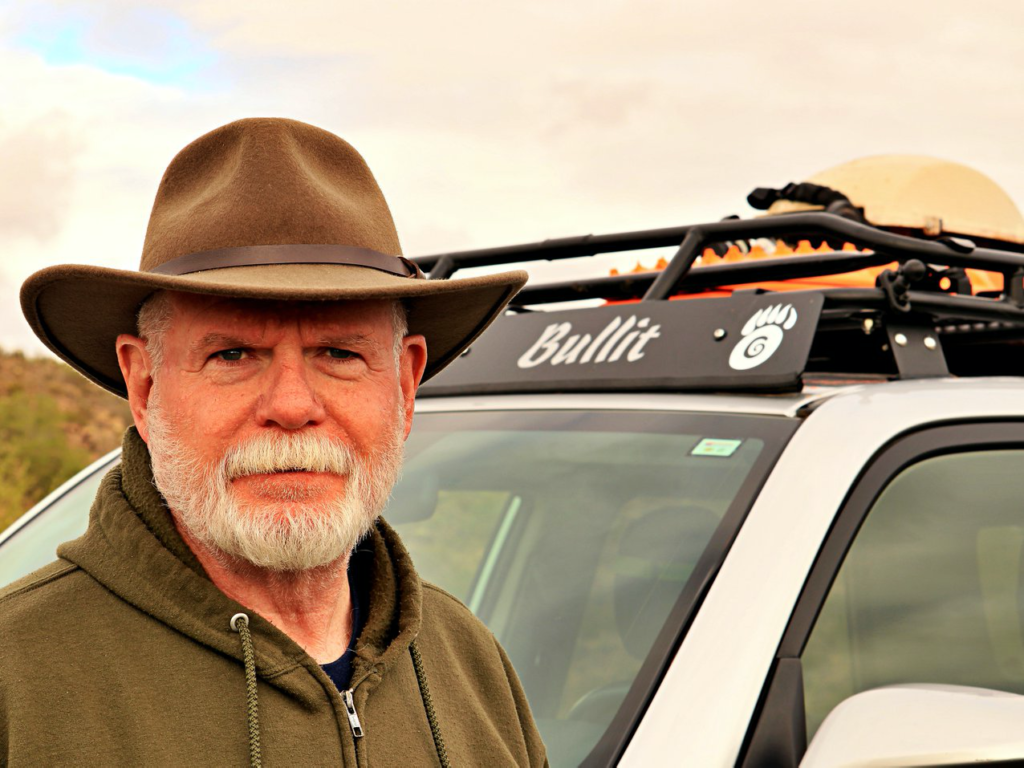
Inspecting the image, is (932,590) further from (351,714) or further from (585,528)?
(351,714)

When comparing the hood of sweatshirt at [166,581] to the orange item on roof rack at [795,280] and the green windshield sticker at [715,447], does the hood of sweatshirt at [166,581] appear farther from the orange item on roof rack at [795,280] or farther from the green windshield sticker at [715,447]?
the orange item on roof rack at [795,280]

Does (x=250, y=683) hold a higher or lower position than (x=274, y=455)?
lower

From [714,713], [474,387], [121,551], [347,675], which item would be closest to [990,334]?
[474,387]

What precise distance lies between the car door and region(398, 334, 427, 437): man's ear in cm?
73

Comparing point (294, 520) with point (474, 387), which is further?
point (474, 387)

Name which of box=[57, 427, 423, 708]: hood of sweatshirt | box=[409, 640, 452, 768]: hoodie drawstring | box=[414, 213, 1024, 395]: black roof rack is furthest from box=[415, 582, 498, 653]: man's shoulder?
box=[414, 213, 1024, 395]: black roof rack

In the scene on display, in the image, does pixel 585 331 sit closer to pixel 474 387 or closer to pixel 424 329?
pixel 474 387

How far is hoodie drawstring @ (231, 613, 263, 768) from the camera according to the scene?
1.58 meters

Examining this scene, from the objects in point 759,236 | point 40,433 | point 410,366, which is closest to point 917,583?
point 759,236

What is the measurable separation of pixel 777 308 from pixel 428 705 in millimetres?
1345

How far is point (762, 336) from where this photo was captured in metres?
2.78

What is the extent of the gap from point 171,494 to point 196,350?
191 mm

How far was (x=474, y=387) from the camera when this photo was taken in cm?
320

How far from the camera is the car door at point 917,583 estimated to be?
2.25 m
